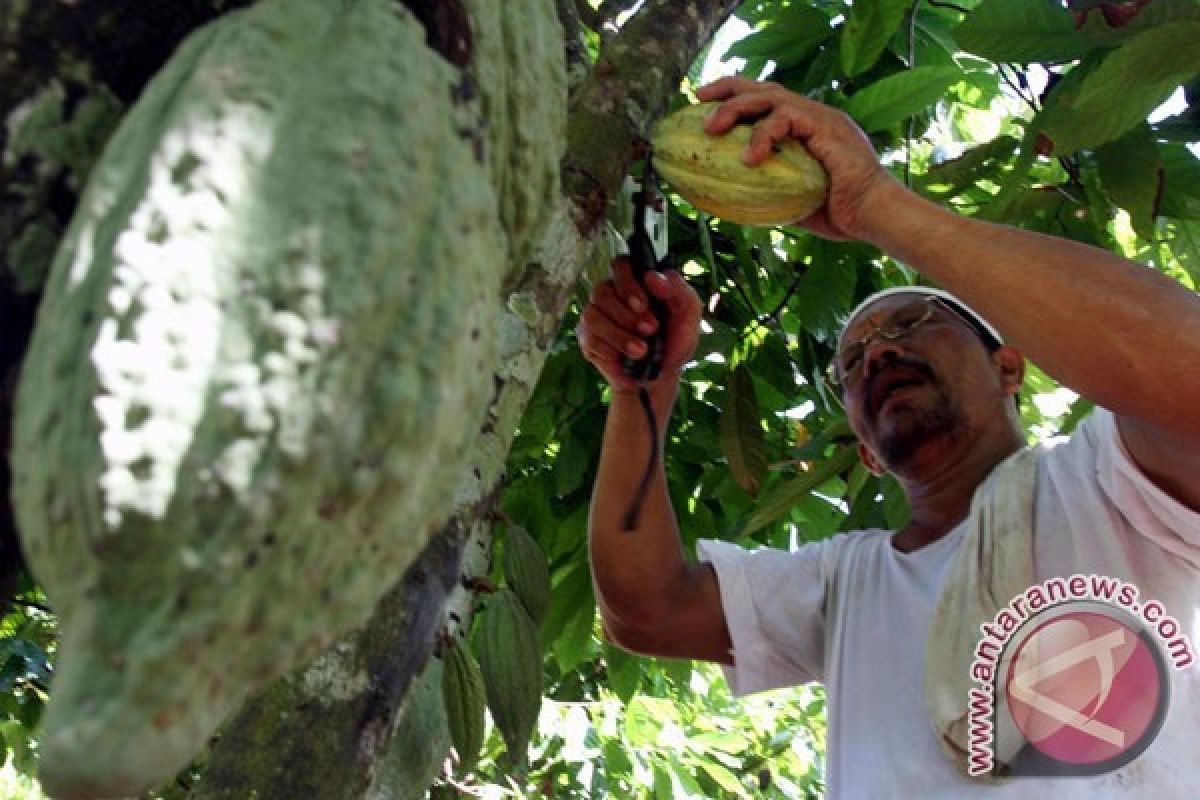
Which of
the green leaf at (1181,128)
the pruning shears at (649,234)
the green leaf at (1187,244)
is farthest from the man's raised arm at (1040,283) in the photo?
the green leaf at (1187,244)

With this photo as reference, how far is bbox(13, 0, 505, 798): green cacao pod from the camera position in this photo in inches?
19.4

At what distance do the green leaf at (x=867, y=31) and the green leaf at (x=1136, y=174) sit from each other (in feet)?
1.96

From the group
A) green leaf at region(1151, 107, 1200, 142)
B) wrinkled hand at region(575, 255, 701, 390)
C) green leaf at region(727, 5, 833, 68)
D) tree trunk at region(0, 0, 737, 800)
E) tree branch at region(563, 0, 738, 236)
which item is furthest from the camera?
green leaf at region(727, 5, 833, 68)

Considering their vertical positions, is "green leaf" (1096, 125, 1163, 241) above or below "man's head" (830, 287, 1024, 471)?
above

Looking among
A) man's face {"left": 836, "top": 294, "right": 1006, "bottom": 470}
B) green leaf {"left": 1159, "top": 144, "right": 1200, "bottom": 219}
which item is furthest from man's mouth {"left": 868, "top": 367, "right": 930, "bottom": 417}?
green leaf {"left": 1159, "top": 144, "right": 1200, "bottom": 219}

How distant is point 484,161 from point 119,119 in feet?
0.62

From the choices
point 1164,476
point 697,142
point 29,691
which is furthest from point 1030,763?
point 29,691

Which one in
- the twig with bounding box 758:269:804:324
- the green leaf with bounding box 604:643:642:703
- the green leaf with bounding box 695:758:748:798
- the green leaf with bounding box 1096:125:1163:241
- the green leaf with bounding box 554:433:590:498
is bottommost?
the green leaf with bounding box 695:758:748:798

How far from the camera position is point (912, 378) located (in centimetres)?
232

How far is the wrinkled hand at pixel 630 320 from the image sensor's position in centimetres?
170

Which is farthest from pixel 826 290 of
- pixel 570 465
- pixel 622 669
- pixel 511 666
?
pixel 511 666

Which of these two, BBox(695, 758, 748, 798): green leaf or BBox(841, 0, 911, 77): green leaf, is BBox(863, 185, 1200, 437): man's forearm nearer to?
BBox(841, 0, 911, 77): green leaf

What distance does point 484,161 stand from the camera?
673mm

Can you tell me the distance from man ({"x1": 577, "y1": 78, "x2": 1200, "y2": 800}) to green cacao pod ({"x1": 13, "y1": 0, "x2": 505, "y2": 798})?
0.91 metres
